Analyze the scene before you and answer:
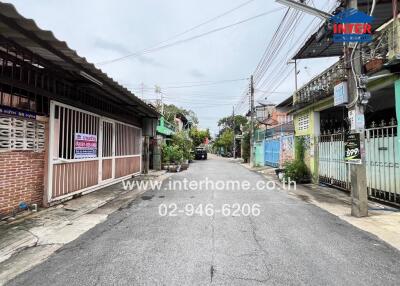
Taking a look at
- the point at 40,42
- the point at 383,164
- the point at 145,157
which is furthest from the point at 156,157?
the point at 40,42

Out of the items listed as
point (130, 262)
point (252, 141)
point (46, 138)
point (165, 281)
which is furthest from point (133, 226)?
point (252, 141)

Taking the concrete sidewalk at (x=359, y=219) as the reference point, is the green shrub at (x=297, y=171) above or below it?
above

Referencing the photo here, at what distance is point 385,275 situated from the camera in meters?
3.38

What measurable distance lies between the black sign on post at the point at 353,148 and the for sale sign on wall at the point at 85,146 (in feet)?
24.4

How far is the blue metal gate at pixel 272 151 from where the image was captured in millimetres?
21000

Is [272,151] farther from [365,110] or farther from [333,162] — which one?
[365,110]

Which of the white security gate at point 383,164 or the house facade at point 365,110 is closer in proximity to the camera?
the house facade at point 365,110

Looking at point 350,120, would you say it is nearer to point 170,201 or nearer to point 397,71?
point 397,71

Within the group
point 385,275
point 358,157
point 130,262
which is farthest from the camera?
point 358,157

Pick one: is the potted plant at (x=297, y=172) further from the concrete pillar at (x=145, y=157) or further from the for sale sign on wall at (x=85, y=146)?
the for sale sign on wall at (x=85, y=146)

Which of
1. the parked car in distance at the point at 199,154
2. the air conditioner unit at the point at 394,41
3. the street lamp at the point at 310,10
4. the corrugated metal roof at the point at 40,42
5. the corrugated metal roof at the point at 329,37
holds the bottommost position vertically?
the parked car in distance at the point at 199,154

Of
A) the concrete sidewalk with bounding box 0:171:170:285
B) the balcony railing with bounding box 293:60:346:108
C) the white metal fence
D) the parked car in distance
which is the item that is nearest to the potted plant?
the white metal fence

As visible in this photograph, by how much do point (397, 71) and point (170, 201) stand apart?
267 inches

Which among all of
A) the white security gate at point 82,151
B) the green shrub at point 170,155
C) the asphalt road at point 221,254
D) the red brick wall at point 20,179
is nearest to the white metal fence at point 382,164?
the asphalt road at point 221,254
